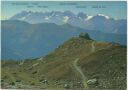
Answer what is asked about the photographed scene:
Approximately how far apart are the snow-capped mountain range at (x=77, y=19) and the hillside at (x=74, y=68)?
11.4 inches

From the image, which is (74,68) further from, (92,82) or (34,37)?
(34,37)

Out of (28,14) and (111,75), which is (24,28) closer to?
(28,14)

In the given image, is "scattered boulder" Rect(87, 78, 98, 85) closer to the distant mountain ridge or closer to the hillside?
the hillside

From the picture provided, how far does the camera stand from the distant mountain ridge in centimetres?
1514

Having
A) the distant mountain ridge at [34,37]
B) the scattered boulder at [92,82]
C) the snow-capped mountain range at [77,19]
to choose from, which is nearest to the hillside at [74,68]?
the scattered boulder at [92,82]

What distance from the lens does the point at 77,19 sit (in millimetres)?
15195

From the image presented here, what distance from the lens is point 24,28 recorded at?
1523 centimetres

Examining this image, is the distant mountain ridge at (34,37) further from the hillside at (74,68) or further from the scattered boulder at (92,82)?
the scattered boulder at (92,82)

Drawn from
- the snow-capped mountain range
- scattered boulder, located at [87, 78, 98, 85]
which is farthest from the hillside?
the snow-capped mountain range

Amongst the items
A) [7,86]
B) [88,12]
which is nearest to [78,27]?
[88,12]

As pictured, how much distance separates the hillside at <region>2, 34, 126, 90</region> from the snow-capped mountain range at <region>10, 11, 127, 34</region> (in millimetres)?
290

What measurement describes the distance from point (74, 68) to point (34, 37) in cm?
96

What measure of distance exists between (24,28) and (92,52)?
1350 millimetres

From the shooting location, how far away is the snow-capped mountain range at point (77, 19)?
15109mm
